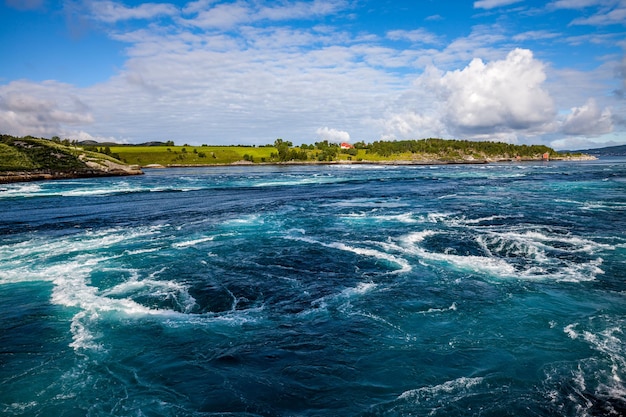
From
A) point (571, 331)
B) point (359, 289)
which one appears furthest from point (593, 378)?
point (359, 289)

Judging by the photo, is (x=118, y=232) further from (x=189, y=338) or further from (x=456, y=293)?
(x=456, y=293)

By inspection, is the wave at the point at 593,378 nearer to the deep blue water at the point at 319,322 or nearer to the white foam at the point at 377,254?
the deep blue water at the point at 319,322

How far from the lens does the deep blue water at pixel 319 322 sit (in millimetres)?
14492

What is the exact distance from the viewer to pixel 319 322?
802 inches

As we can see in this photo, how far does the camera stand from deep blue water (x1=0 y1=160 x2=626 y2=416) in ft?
47.5

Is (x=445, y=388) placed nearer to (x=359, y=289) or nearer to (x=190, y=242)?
(x=359, y=289)

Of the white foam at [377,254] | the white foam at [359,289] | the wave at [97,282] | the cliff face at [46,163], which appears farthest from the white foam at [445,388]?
the cliff face at [46,163]

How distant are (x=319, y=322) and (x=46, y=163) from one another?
15279cm

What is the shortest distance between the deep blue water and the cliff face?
10537 cm

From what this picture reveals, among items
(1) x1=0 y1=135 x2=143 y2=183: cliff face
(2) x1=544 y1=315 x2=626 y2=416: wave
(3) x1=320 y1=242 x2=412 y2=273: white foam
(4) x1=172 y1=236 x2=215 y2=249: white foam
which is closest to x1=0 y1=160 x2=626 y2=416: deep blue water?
(2) x1=544 y1=315 x2=626 y2=416: wave

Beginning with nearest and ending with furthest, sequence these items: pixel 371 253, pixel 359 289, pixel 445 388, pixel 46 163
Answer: pixel 445 388 → pixel 359 289 → pixel 371 253 → pixel 46 163

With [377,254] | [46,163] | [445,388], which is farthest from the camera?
[46,163]

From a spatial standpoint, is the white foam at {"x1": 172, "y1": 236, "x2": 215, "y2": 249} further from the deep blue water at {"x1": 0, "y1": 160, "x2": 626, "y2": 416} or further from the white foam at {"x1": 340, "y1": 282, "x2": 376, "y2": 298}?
the white foam at {"x1": 340, "y1": 282, "x2": 376, "y2": 298}

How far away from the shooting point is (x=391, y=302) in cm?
2247
